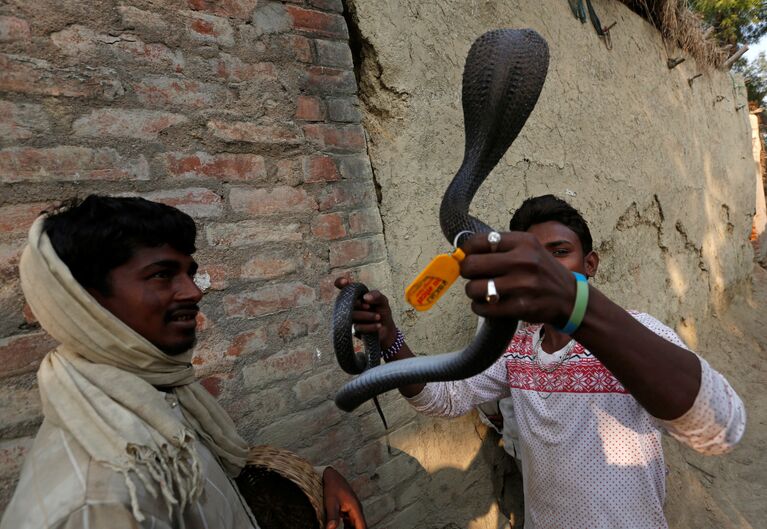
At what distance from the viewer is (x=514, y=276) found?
29.7 inches

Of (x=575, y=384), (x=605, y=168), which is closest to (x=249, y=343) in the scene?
(x=575, y=384)

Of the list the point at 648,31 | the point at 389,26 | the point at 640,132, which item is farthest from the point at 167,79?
the point at 648,31

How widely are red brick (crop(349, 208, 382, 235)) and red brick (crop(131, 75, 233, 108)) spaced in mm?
648

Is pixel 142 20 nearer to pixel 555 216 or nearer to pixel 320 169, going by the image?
pixel 320 169

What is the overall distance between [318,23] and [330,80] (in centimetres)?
22

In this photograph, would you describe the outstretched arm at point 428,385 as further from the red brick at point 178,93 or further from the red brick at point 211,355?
the red brick at point 178,93

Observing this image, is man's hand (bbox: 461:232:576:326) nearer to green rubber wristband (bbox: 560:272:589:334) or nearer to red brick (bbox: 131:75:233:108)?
green rubber wristband (bbox: 560:272:589:334)

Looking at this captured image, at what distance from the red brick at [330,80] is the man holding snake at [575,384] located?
2.86 feet

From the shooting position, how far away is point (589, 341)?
0.85 meters

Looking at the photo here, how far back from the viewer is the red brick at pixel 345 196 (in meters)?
1.87

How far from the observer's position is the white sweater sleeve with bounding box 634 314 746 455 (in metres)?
0.90

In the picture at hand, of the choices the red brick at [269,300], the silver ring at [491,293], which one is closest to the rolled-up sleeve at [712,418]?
the silver ring at [491,293]

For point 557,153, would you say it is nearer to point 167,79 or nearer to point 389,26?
point 389,26

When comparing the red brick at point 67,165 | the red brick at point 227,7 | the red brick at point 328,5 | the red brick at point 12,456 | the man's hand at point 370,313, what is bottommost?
the red brick at point 12,456
